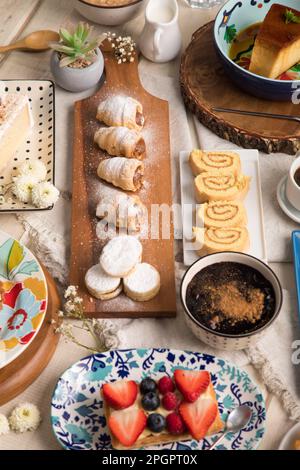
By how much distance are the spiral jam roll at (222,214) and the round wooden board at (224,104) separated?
0.82 feet

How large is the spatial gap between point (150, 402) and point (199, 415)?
10 cm

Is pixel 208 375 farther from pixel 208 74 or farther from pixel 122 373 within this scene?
pixel 208 74

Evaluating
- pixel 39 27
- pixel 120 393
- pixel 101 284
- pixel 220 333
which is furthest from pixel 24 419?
pixel 39 27

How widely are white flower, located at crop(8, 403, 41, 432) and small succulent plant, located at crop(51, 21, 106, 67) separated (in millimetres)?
1024

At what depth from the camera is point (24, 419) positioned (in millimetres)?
1597

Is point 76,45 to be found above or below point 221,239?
above

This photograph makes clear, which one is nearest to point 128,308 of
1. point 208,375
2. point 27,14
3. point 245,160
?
point 208,375

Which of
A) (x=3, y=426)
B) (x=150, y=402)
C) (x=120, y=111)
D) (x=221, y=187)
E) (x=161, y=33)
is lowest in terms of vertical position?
(x=3, y=426)

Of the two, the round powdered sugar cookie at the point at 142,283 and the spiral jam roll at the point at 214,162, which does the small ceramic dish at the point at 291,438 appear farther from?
the spiral jam roll at the point at 214,162

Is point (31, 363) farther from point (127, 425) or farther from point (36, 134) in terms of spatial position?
point (36, 134)

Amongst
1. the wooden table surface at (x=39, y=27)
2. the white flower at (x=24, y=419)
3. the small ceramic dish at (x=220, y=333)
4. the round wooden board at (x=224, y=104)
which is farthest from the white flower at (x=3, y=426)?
the round wooden board at (x=224, y=104)

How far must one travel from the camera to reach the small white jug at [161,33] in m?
2.20

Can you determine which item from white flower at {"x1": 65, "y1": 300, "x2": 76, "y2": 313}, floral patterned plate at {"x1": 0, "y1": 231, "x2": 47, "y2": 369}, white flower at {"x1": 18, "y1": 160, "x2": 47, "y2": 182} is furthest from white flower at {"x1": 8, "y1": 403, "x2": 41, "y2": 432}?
white flower at {"x1": 18, "y1": 160, "x2": 47, "y2": 182}
